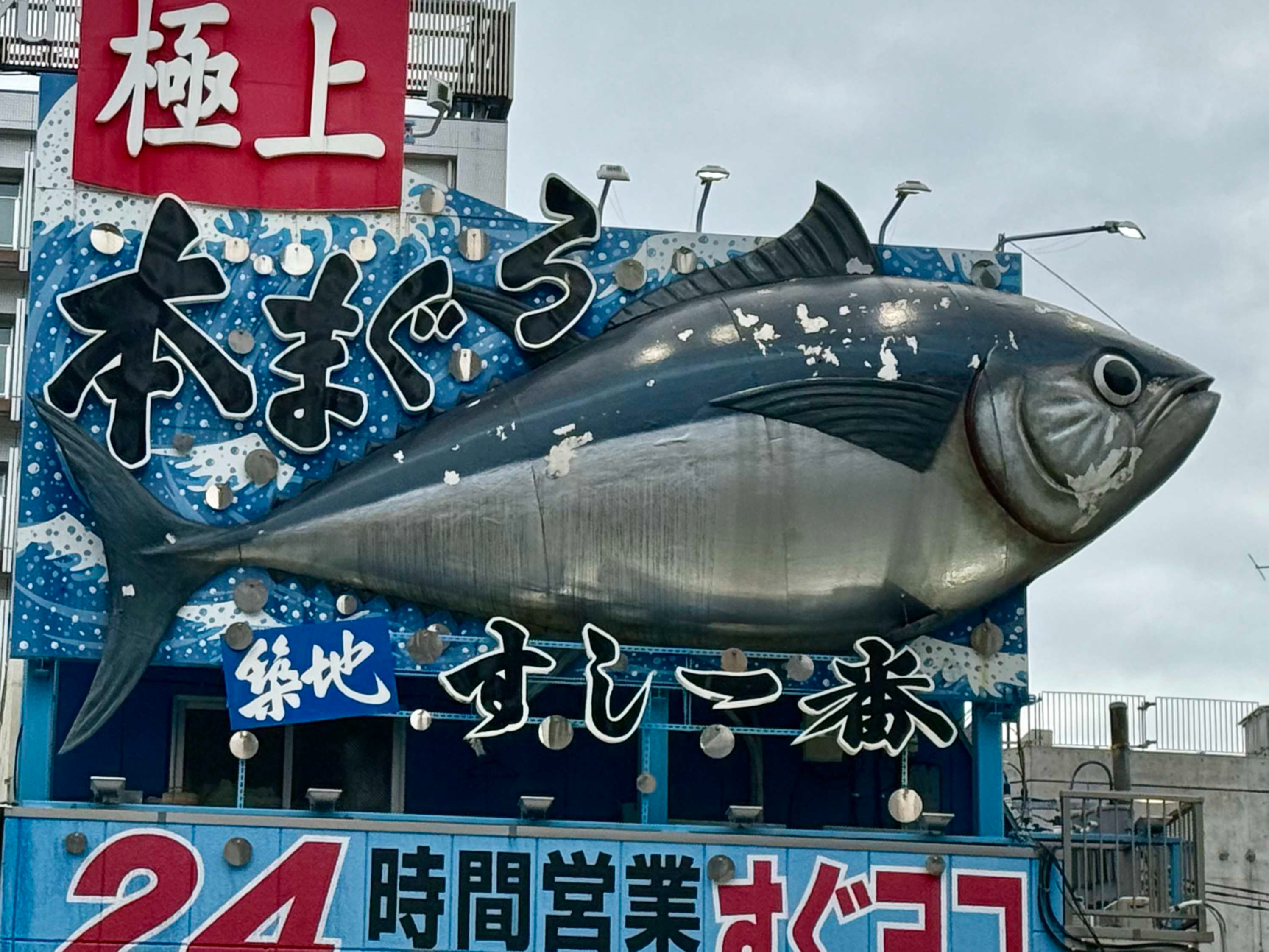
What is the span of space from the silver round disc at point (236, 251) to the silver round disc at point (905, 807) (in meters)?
8.03

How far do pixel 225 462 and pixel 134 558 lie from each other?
4.25 feet

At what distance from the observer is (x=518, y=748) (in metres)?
24.9

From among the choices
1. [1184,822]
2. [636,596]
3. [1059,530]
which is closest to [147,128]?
[636,596]

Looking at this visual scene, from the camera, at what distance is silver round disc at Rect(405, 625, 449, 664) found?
22859mm

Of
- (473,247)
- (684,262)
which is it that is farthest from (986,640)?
(473,247)

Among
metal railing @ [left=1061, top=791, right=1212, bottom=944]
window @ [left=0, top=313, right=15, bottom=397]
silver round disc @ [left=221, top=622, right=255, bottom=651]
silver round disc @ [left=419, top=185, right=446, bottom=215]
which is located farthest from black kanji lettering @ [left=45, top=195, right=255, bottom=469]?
window @ [left=0, top=313, right=15, bottom=397]

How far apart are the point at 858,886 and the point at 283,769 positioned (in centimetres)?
579

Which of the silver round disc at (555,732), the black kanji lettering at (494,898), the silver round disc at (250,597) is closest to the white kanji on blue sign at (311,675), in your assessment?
the silver round disc at (250,597)

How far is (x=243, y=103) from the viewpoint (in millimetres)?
24234

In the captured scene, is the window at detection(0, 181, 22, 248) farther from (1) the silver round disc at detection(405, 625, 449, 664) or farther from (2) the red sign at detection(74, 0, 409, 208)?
(1) the silver round disc at detection(405, 625, 449, 664)

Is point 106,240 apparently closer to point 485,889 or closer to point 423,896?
point 423,896

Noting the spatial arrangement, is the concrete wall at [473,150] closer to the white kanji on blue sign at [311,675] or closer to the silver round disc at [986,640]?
the silver round disc at [986,640]

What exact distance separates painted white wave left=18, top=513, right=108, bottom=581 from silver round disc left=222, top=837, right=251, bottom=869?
292cm

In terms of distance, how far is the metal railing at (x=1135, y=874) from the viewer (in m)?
22.9
